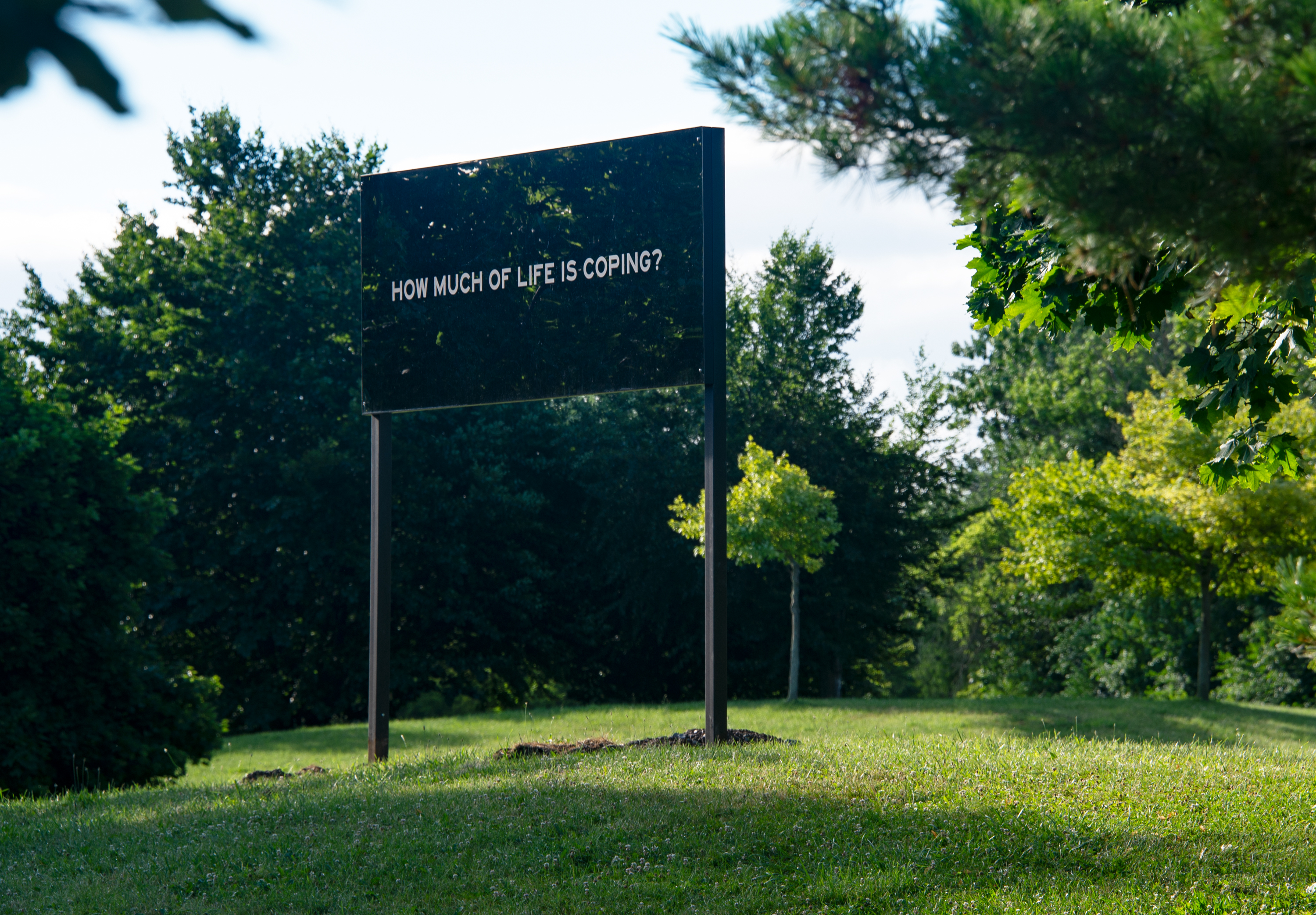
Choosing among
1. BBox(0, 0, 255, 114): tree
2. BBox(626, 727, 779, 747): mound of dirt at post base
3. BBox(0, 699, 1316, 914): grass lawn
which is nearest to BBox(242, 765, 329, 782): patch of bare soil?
BBox(0, 699, 1316, 914): grass lawn

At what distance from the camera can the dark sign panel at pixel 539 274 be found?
32.1 feet

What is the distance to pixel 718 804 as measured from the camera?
734 cm

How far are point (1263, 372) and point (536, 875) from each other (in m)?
5.04

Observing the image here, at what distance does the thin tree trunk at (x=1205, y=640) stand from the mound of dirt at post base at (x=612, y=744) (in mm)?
11132

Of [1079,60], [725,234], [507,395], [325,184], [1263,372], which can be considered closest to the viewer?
[1079,60]

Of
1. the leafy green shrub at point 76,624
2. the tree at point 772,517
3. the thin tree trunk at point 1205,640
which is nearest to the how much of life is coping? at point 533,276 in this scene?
the leafy green shrub at point 76,624

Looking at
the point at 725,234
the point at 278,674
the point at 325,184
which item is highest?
the point at 325,184

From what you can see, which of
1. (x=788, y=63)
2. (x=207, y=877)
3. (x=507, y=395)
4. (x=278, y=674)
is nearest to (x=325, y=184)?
(x=278, y=674)

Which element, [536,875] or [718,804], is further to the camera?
[718,804]

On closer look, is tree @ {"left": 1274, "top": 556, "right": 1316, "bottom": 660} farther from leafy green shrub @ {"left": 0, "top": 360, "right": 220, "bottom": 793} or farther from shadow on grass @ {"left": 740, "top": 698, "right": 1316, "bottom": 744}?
leafy green shrub @ {"left": 0, "top": 360, "right": 220, "bottom": 793}

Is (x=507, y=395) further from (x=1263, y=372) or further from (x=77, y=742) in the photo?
(x=77, y=742)

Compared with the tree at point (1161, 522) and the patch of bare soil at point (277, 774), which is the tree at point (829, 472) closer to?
the tree at point (1161, 522)

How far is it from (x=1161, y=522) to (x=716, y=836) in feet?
43.5

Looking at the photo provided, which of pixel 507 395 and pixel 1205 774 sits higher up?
pixel 507 395
